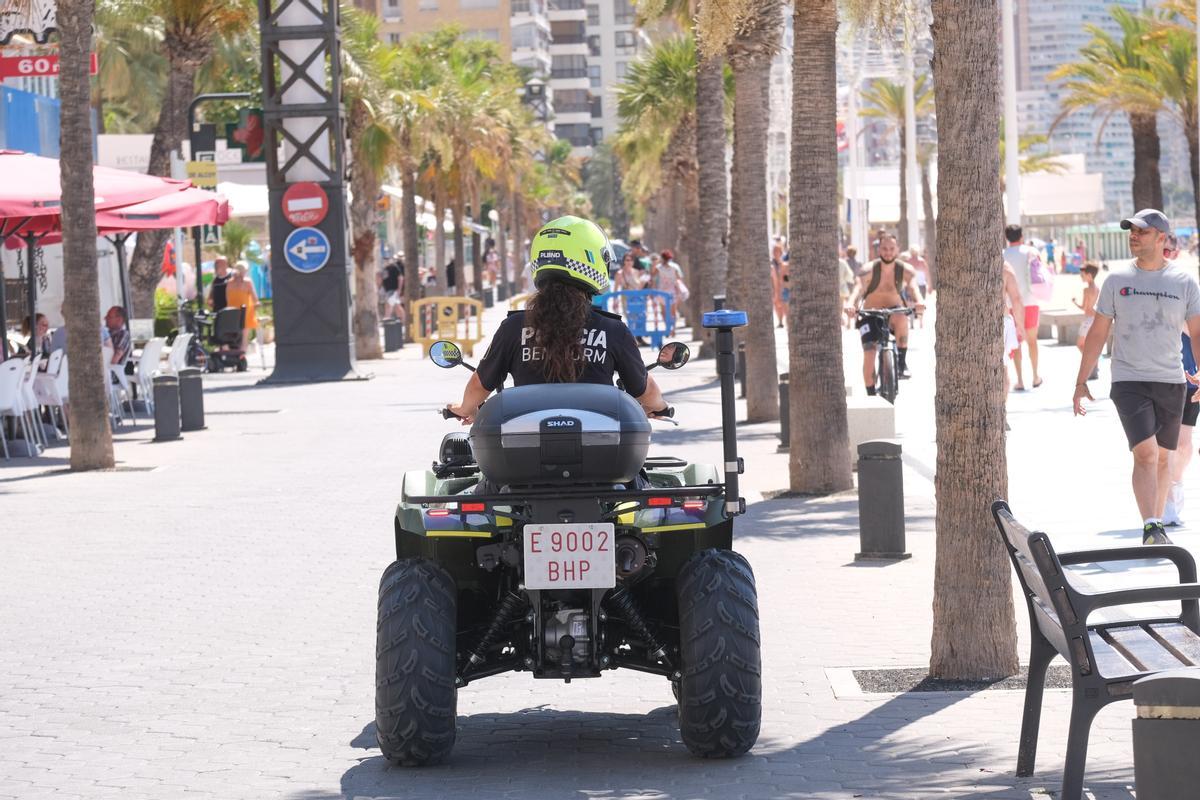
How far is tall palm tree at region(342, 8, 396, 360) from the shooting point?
35.3m

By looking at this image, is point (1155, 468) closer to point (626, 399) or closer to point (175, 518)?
point (626, 399)

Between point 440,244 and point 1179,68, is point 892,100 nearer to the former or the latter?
point 1179,68

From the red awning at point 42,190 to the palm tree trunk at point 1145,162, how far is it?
32505mm

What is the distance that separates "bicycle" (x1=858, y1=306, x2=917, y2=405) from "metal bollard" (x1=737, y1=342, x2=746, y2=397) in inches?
55.2

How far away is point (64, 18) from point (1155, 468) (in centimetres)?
1055

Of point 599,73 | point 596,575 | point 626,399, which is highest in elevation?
point 599,73

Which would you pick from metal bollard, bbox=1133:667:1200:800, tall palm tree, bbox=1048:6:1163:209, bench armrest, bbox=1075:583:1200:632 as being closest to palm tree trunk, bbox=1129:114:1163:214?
tall palm tree, bbox=1048:6:1163:209

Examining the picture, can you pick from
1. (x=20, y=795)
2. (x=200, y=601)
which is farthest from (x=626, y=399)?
(x=200, y=601)

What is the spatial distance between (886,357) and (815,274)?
6.17 metres

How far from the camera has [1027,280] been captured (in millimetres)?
20766

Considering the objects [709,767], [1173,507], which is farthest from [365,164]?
[709,767]

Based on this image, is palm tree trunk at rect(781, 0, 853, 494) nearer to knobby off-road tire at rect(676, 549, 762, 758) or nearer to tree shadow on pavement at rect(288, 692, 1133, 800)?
tree shadow on pavement at rect(288, 692, 1133, 800)

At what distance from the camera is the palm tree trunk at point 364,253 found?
3512 cm

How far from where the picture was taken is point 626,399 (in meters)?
5.98
